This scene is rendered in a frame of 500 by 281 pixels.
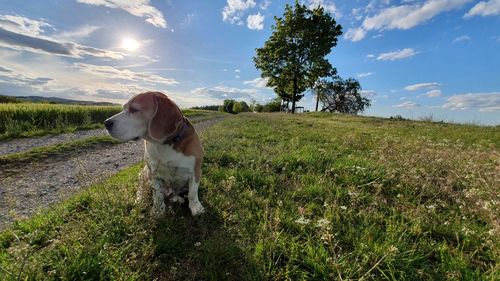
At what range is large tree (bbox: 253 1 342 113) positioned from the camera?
127 feet

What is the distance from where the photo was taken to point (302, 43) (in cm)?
3894

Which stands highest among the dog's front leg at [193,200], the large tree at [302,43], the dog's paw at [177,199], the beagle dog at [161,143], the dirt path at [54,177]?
the large tree at [302,43]

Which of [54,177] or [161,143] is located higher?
[161,143]

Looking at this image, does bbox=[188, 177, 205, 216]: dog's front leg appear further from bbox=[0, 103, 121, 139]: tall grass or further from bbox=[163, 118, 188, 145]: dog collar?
bbox=[0, 103, 121, 139]: tall grass

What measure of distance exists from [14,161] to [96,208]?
6.35m

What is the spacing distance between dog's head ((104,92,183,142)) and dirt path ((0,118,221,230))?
23.5 inches

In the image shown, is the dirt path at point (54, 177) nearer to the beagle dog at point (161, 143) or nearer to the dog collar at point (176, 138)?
the beagle dog at point (161, 143)

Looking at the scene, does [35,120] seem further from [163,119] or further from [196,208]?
[196,208]

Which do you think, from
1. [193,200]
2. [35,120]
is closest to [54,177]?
[193,200]

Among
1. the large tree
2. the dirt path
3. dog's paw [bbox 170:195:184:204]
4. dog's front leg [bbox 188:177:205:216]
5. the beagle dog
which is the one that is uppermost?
the large tree

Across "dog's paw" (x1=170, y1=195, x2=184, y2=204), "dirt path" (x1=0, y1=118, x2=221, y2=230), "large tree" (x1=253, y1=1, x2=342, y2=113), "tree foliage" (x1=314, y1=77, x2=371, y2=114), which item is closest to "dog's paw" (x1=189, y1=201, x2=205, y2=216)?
"dog's paw" (x1=170, y1=195, x2=184, y2=204)

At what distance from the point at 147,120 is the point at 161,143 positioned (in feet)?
1.15

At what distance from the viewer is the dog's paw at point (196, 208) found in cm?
385

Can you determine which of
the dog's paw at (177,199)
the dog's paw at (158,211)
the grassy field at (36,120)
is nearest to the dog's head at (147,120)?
the dog's paw at (158,211)
